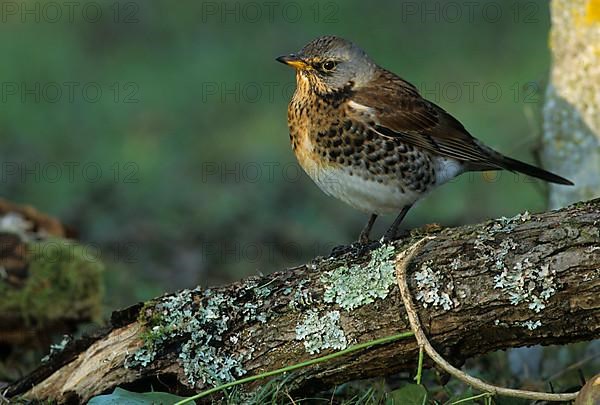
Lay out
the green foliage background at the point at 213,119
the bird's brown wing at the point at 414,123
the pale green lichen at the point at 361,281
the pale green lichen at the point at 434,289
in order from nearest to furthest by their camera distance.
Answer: the pale green lichen at the point at 434,289 → the pale green lichen at the point at 361,281 → the bird's brown wing at the point at 414,123 → the green foliage background at the point at 213,119

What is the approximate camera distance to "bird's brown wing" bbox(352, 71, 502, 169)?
4988mm

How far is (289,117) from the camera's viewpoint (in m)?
5.15

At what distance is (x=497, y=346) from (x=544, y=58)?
26.4ft

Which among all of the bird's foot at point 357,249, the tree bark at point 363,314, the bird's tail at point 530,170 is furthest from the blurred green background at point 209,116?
the tree bark at point 363,314

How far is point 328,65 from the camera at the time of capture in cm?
505

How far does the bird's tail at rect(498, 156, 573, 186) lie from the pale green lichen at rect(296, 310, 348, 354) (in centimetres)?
181

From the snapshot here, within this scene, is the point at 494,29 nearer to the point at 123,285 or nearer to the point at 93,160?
the point at 93,160

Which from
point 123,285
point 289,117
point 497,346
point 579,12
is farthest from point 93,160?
point 497,346

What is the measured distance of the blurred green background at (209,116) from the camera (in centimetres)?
798

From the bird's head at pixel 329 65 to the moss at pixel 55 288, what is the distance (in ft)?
5.66

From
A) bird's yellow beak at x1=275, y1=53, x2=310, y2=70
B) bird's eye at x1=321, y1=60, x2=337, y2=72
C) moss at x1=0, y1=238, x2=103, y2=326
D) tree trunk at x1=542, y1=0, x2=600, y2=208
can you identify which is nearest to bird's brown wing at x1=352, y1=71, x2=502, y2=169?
bird's eye at x1=321, y1=60, x2=337, y2=72

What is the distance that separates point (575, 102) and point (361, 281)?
2172mm

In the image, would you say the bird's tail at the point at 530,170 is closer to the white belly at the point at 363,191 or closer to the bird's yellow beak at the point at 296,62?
the white belly at the point at 363,191

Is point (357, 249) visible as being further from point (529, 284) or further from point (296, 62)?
point (296, 62)
